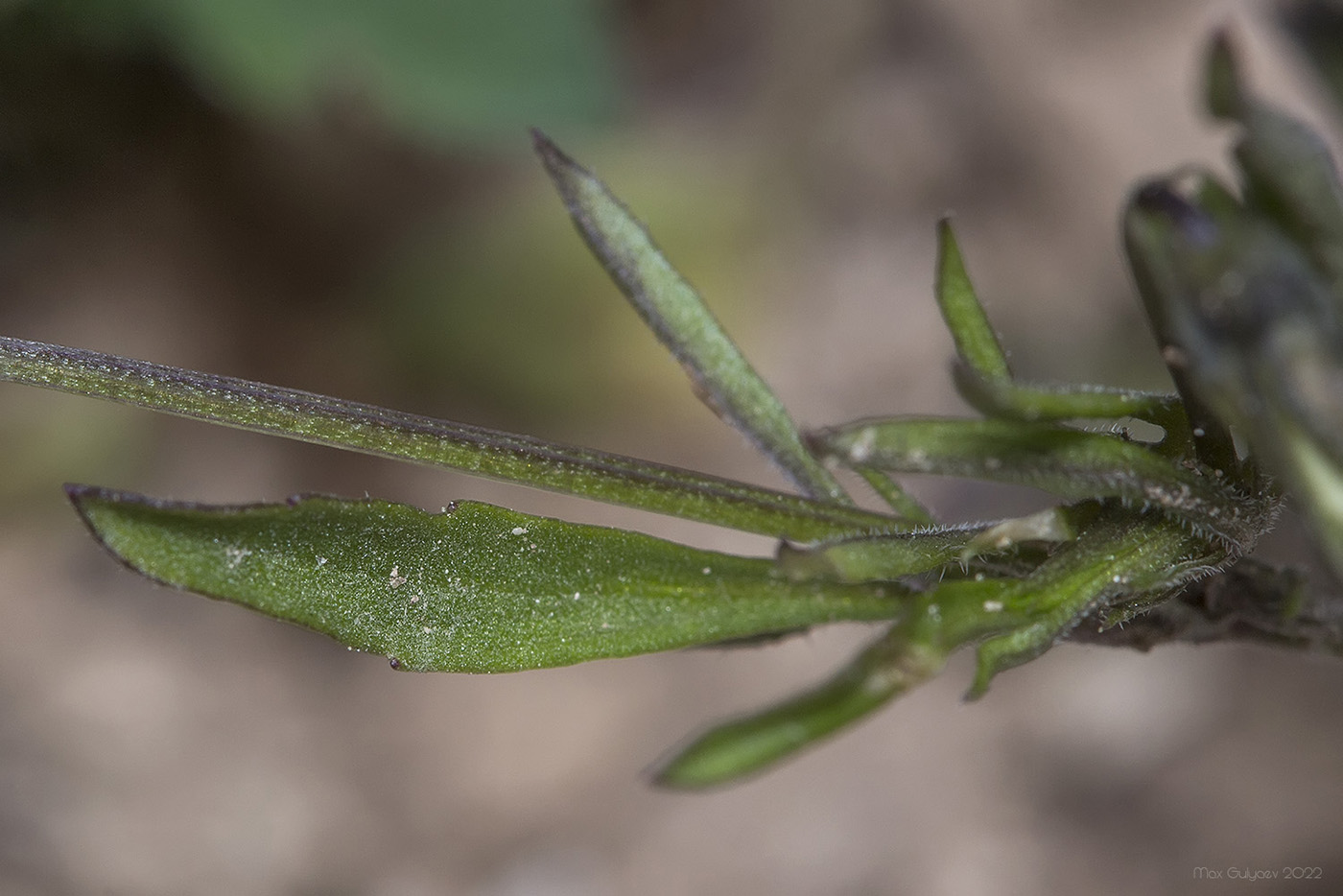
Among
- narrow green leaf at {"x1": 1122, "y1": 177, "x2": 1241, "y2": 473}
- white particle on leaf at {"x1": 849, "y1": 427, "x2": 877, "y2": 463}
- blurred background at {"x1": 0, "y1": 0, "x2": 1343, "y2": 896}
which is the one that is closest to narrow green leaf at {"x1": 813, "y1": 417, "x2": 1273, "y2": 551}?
white particle on leaf at {"x1": 849, "y1": 427, "x2": 877, "y2": 463}

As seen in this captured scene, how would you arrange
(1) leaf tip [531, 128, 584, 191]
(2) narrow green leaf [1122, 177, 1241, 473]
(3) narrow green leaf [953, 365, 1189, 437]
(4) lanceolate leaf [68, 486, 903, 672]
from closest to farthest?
(2) narrow green leaf [1122, 177, 1241, 473], (3) narrow green leaf [953, 365, 1189, 437], (4) lanceolate leaf [68, 486, 903, 672], (1) leaf tip [531, 128, 584, 191]

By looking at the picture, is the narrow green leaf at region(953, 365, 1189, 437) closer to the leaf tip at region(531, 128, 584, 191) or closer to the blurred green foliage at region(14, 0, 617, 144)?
the leaf tip at region(531, 128, 584, 191)

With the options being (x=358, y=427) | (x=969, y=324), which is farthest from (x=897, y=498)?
(x=358, y=427)

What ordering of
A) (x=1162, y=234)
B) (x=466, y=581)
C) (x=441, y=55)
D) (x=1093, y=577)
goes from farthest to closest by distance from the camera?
(x=441, y=55) → (x=466, y=581) → (x=1093, y=577) → (x=1162, y=234)

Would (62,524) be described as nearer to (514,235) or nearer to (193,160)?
(193,160)

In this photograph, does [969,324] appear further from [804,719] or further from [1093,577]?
[804,719]

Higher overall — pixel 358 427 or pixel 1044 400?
pixel 358 427
